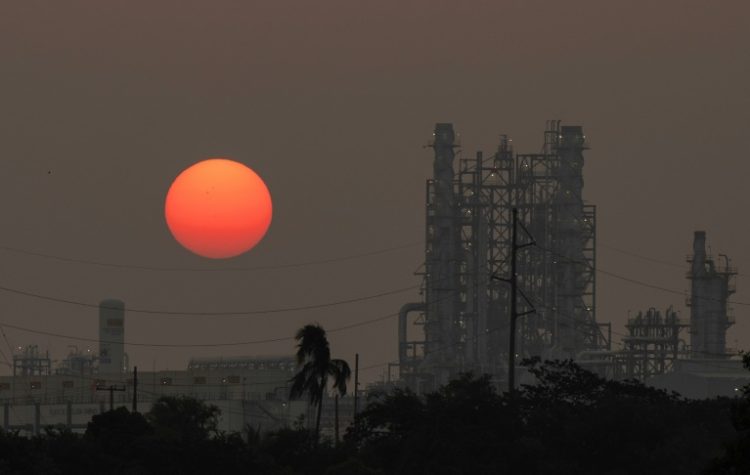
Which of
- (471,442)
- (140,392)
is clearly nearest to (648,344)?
(140,392)

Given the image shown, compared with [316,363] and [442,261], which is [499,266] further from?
[316,363]

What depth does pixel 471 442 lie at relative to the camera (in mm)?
73938

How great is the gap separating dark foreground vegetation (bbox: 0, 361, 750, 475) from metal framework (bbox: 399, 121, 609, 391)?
95.4 metres

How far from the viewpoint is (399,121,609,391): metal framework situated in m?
178

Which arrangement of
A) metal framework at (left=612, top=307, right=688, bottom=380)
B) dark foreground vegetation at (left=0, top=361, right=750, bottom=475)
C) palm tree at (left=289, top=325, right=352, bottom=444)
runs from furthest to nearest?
metal framework at (left=612, top=307, right=688, bottom=380) → palm tree at (left=289, top=325, right=352, bottom=444) → dark foreground vegetation at (left=0, top=361, right=750, bottom=475)

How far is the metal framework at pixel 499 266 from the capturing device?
17838 centimetres

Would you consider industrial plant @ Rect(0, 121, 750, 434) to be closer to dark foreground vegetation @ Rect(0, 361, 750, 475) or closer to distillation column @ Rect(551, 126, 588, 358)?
distillation column @ Rect(551, 126, 588, 358)

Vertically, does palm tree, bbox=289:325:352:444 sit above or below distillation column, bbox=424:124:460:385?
below

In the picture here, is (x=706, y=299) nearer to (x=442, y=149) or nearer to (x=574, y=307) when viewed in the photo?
(x=574, y=307)

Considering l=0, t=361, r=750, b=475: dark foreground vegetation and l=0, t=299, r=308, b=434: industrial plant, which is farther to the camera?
l=0, t=299, r=308, b=434: industrial plant

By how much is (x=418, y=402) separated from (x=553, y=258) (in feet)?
332

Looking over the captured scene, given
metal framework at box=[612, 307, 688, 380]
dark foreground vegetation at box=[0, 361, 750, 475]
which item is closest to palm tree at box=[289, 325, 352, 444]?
dark foreground vegetation at box=[0, 361, 750, 475]

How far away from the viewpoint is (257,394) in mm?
192750

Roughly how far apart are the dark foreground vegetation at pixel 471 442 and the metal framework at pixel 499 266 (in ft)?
313
